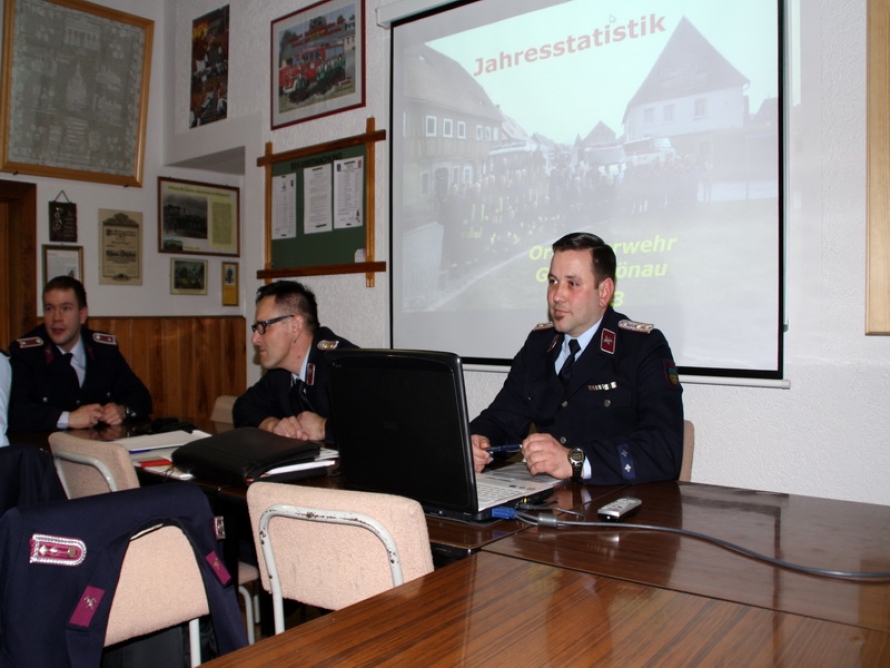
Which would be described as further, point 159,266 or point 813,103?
point 159,266

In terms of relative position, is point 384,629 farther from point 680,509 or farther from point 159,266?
point 159,266

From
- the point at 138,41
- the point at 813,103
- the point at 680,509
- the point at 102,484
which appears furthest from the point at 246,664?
the point at 138,41

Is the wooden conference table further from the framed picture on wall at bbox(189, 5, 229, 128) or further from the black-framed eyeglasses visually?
the framed picture on wall at bbox(189, 5, 229, 128)

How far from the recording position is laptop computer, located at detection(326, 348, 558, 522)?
55.9 inches

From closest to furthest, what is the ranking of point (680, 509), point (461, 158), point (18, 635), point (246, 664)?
point (246, 664), point (18, 635), point (680, 509), point (461, 158)

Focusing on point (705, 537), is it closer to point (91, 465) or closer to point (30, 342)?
point (91, 465)

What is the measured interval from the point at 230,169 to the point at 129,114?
73cm

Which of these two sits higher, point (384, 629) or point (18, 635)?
point (384, 629)

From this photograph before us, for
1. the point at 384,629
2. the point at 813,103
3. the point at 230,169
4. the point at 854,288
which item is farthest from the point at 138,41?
the point at 384,629

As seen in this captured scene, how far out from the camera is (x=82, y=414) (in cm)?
300

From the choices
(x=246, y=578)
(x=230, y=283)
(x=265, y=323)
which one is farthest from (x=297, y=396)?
(x=230, y=283)

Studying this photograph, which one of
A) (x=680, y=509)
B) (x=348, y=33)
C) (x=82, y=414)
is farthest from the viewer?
(x=348, y=33)

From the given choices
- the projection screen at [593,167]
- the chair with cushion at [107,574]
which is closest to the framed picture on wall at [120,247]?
the projection screen at [593,167]

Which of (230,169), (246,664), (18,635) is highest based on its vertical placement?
(230,169)
